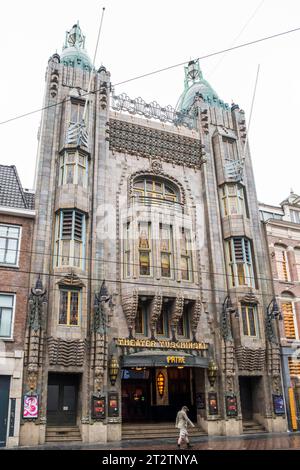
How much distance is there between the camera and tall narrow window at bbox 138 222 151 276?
27.0 meters

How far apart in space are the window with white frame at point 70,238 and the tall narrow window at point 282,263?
15260mm

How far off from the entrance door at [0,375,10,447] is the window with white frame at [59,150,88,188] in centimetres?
1210

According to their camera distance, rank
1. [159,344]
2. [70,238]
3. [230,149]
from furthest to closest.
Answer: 1. [230,149]
2. [159,344]
3. [70,238]

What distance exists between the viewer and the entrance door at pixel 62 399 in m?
23.1

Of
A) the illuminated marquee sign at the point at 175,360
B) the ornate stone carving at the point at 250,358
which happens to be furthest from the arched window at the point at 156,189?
the ornate stone carving at the point at 250,358

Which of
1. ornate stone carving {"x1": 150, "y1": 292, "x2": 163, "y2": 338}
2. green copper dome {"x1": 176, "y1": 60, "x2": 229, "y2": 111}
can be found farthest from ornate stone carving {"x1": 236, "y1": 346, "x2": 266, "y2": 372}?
green copper dome {"x1": 176, "y1": 60, "x2": 229, "y2": 111}

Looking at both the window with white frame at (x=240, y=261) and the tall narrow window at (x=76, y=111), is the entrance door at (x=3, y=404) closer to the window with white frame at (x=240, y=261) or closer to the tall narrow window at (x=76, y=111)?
the window with white frame at (x=240, y=261)

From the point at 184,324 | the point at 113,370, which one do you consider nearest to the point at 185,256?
the point at 184,324

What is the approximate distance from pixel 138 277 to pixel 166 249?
10.8 feet

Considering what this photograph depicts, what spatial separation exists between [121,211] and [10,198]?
7.13 metres

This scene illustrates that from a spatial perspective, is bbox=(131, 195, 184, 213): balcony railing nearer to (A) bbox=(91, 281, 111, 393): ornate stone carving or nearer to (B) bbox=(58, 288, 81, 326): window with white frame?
(A) bbox=(91, 281, 111, 393): ornate stone carving

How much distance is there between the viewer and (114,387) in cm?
2330

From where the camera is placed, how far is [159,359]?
79.0ft

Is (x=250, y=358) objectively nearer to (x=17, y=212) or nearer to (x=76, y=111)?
(x=17, y=212)
